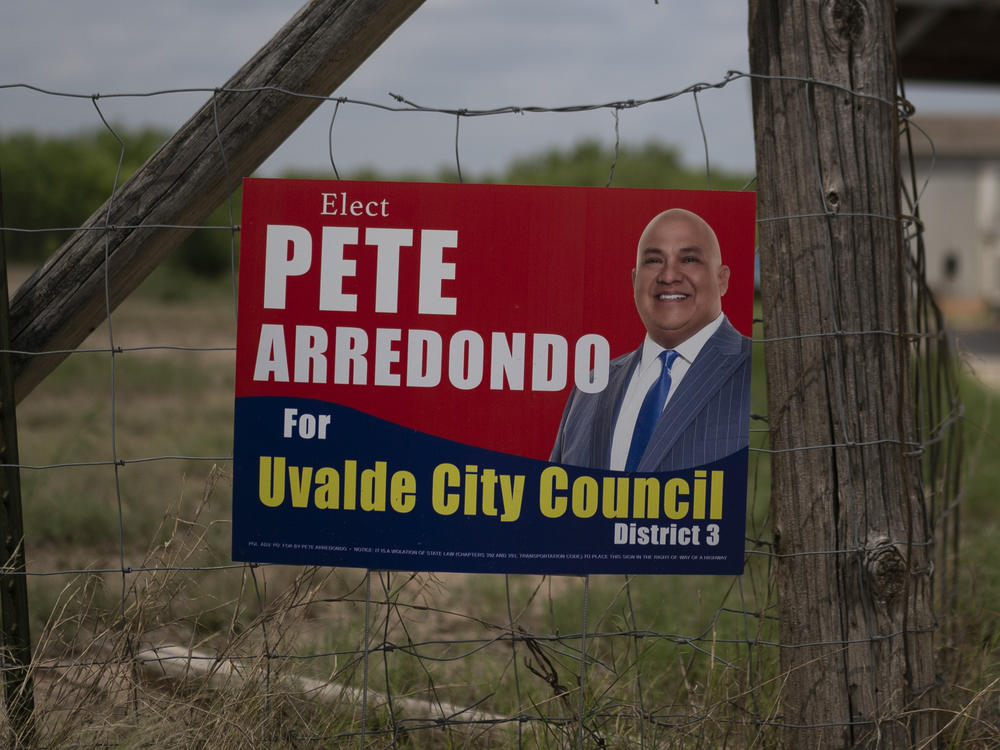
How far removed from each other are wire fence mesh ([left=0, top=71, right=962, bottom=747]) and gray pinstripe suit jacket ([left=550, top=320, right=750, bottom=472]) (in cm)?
10

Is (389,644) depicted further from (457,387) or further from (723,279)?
(723,279)

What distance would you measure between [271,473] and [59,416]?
289 inches

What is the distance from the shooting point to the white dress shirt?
8.14ft

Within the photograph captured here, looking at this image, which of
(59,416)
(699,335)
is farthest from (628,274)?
(59,416)

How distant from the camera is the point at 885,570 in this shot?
97.9 inches

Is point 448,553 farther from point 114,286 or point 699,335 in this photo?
point 114,286

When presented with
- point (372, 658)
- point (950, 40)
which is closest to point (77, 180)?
point (950, 40)

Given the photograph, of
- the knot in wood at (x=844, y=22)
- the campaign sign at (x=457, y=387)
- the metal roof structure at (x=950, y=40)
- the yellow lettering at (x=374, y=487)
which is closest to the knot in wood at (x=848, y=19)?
the knot in wood at (x=844, y=22)

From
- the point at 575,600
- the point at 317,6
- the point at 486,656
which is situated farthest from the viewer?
the point at 575,600

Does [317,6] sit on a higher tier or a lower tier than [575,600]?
higher

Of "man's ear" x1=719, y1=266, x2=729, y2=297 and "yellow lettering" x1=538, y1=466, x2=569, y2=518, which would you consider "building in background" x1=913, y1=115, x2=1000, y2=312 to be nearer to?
"man's ear" x1=719, y1=266, x2=729, y2=297

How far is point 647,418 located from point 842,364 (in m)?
0.54

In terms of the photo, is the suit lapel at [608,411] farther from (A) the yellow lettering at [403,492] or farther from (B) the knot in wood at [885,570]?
(B) the knot in wood at [885,570]

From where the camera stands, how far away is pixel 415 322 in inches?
97.2
